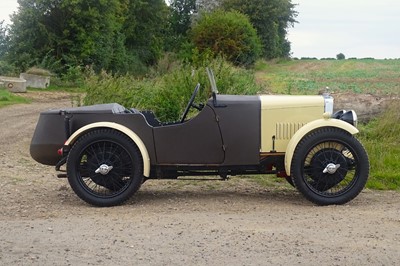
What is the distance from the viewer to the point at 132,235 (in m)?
5.82

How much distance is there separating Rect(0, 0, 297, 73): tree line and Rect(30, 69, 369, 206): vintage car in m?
11.6

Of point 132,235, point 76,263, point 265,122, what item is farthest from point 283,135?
point 76,263

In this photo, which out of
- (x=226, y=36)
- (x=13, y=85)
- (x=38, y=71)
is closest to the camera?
(x=13, y=85)

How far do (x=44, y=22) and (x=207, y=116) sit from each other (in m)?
36.5

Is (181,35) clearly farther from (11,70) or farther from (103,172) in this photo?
(103,172)

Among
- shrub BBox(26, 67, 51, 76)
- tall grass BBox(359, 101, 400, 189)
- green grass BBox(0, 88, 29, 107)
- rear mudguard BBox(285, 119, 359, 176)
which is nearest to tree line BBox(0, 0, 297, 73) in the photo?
shrub BBox(26, 67, 51, 76)

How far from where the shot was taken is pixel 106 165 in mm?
7523

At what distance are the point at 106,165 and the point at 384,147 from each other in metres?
5.59

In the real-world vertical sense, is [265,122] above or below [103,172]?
above

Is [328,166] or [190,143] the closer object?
[328,166]

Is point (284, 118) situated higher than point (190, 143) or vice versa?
point (284, 118)

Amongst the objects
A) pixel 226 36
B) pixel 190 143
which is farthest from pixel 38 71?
pixel 190 143

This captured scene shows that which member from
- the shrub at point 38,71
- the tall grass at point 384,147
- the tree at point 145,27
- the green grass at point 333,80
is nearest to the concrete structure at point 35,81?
the shrub at point 38,71

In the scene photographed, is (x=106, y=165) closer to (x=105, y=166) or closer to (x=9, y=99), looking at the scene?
(x=105, y=166)
